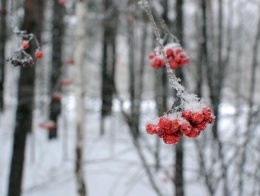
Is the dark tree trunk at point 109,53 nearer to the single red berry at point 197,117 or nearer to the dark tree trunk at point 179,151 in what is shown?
the dark tree trunk at point 179,151

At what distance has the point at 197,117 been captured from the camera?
128cm

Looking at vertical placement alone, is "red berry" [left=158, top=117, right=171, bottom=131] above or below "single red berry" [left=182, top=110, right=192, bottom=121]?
below

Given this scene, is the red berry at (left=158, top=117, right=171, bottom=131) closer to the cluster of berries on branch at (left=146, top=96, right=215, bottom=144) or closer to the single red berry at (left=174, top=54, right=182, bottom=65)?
the cluster of berries on branch at (left=146, top=96, right=215, bottom=144)

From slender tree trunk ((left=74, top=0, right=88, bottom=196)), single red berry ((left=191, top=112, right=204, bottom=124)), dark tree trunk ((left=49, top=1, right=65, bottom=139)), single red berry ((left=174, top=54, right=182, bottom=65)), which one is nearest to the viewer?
single red berry ((left=191, top=112, right=204, bottom=124))

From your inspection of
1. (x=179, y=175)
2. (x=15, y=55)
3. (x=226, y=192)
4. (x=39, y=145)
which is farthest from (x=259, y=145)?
(x=39, y=145)

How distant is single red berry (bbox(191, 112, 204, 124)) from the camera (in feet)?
4.19

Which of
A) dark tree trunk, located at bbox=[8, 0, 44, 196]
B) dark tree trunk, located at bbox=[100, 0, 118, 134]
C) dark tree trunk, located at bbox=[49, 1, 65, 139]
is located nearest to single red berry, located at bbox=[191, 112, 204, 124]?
dark tree trunk, located at bbox=[100, 0, 118, 134]

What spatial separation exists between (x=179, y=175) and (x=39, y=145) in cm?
913

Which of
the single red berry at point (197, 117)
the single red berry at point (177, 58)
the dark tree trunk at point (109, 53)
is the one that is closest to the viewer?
the single red berry at point (197, 117)

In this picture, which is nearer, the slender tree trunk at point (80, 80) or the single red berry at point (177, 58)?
the single red berry at point (177, 58)

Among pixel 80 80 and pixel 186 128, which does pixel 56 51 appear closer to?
pixel 80 80

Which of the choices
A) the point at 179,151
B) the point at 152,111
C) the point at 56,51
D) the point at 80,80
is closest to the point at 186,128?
the point at 80,80

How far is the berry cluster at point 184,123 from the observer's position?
129cm

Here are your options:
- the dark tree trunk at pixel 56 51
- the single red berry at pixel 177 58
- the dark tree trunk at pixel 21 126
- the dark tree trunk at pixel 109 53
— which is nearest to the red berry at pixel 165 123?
the single red berry at pixel 177 58
